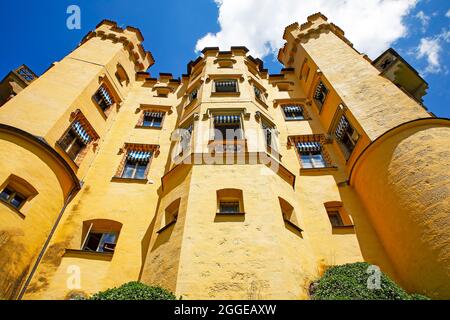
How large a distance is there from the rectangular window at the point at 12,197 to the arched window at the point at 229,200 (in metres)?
6.90

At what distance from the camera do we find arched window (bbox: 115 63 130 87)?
20.1 metres

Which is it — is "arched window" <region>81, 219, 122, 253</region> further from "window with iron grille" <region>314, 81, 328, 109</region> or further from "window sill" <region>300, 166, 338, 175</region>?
"window with iron grille" <region>314, 81, 328, 109</region>

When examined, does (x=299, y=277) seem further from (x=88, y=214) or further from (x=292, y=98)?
(x=292, y=98)

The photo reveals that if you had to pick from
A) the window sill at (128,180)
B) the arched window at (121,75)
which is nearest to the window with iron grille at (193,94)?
the arched window at (121,75)

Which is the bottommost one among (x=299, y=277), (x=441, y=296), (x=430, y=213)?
(x=441, y=296)

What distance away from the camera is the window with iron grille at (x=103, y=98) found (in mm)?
16558

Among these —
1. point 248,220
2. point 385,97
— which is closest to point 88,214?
point 248,220

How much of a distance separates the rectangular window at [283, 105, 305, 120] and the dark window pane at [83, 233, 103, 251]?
12842 mm

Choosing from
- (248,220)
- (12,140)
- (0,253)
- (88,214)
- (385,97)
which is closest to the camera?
(0,253)

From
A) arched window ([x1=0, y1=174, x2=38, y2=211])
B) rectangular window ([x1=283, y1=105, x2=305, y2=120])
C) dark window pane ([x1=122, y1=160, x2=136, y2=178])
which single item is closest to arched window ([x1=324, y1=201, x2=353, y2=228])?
rectangular window ([x1=283, y1=105, x2=305, y2=120])

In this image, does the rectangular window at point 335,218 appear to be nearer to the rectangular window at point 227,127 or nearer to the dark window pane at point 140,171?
the rectangular window at point 227,127

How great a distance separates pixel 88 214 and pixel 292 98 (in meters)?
15.0

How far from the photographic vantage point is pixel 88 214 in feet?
38.2

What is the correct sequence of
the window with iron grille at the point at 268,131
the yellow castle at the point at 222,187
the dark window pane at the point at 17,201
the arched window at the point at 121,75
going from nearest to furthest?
the yellow castle at the point at 222,187
the dark window pane at the point at 17,201
the window with iron grille at the point at 268,131
the arched window at the point at 121,75
